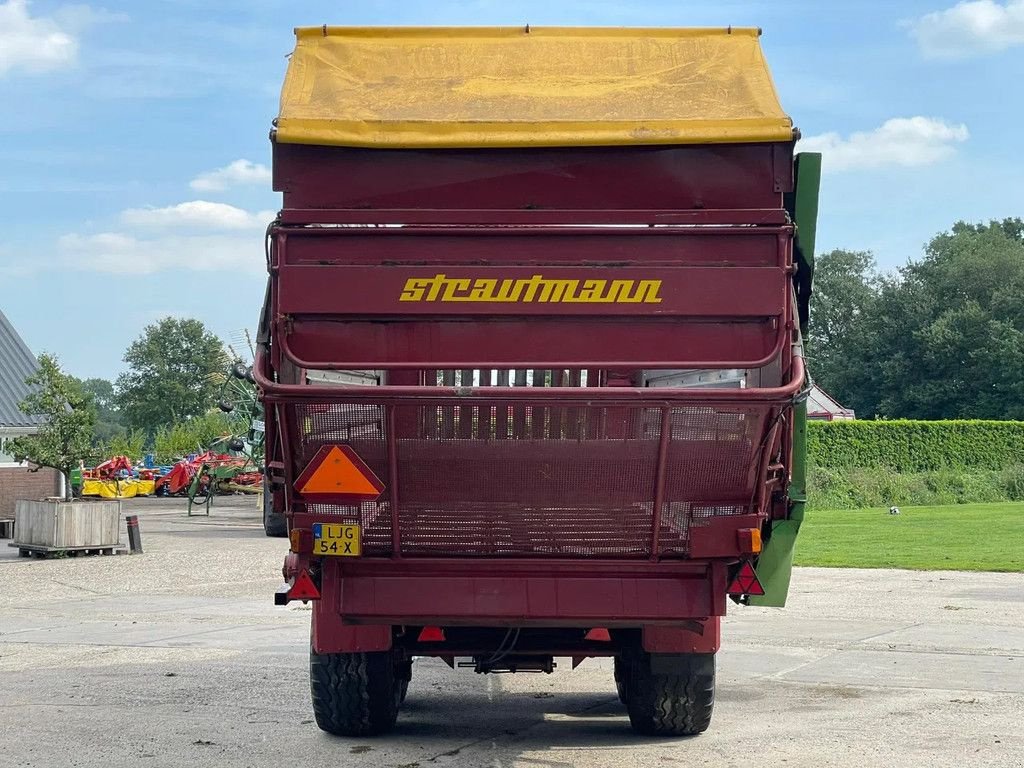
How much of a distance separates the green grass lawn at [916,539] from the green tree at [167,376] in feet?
290

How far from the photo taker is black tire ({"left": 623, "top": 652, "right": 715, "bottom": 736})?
6.98 metres

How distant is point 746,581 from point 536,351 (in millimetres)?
1390

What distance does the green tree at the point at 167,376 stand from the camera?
116 m

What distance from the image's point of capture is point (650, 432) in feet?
18.4

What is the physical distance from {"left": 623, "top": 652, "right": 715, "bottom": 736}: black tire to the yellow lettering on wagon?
2.13m

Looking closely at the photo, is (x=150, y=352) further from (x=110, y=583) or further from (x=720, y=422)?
(x=720, y=422)

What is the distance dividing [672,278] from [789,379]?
2.10 feet

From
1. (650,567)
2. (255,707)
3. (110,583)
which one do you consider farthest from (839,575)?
(650,567)

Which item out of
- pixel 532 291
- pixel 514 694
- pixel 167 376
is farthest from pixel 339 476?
pixel 167 376

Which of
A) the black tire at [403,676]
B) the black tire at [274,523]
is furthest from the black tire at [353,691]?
the black tire at [274,523]

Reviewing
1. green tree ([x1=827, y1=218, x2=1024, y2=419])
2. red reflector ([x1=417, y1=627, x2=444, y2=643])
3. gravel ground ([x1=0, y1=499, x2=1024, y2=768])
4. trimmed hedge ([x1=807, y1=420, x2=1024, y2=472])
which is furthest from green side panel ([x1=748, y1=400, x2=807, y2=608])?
green tree ([x1=827, y1=218, x2=1024, y2=419])

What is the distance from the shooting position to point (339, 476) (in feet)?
18.6

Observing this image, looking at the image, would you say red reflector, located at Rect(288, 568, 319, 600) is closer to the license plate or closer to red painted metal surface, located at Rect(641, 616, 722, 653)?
the license plate

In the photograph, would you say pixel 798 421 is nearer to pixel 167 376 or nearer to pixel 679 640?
pixel 679 640
